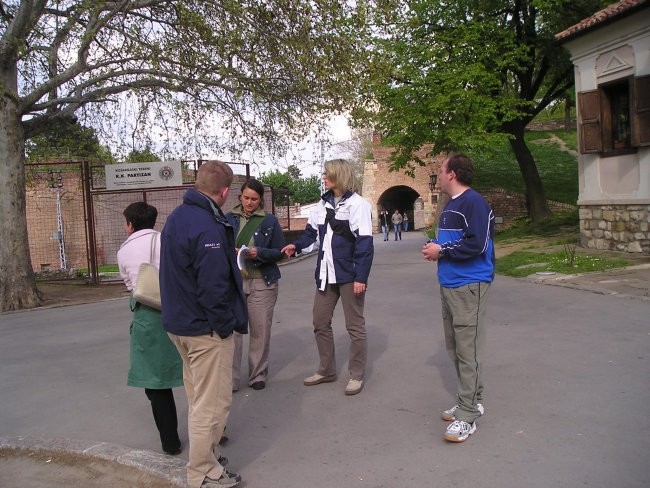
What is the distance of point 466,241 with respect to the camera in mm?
3828

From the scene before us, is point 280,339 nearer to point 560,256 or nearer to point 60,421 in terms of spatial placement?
point 60,421

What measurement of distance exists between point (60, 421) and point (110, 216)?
16.8 m

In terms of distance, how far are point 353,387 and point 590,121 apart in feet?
40.4

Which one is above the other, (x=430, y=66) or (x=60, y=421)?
(x=430, y=66)

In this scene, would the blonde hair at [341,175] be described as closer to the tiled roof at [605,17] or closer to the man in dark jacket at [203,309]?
the man in dark jacket at [203,309]

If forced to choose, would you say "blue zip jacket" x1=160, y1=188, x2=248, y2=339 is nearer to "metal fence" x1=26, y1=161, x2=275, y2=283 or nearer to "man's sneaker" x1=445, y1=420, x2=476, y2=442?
"man's sneaker" x1=445, y1=420, x2=476, y2=442

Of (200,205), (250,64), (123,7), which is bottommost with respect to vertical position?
(200,205)

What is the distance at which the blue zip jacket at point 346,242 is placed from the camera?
16.0ft

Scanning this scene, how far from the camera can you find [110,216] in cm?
2047

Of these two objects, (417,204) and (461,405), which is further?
(417,204)

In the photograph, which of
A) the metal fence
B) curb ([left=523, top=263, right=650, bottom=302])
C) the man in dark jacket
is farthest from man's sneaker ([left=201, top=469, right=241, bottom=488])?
the metal fence

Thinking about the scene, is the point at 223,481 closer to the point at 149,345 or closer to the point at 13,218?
the point at 149,345

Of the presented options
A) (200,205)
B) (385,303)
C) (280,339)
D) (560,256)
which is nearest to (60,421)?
(200,205)

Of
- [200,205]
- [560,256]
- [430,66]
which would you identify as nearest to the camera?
[200,205]
